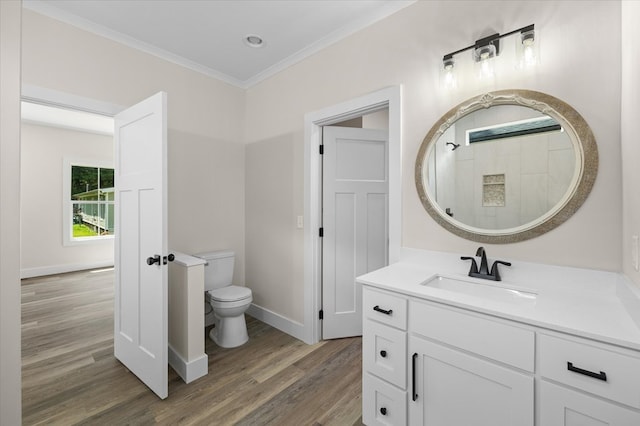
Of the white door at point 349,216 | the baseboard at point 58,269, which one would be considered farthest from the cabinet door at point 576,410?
the baseboard at point 58,269

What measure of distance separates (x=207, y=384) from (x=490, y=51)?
9.08 feet

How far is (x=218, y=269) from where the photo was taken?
2.88 metres

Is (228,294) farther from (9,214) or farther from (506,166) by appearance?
(506,166)

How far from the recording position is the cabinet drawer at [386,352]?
1.45 meters

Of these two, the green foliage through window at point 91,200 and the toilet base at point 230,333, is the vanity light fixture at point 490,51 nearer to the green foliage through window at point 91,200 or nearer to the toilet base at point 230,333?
the toilet base at point 230,333

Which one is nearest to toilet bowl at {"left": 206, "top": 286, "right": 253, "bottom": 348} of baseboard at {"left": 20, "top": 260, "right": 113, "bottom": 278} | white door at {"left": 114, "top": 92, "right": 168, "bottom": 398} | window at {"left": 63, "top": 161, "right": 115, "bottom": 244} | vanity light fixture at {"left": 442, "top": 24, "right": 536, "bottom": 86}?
white door at {"left": 114, "top": 92, "right": 168, "bottom": 398}

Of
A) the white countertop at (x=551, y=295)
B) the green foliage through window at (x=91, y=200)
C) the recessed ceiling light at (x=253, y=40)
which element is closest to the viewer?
the white countertop at (x=551, y=295)

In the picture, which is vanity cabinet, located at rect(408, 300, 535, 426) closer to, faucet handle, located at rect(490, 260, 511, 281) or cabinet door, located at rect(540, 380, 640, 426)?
cabinet door, located at rect(540, 380, 640, 426)

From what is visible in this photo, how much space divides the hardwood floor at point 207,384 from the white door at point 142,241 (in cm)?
16

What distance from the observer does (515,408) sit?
1.11m

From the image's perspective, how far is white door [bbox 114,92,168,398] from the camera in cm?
184

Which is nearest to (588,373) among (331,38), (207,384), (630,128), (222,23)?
(630,128)

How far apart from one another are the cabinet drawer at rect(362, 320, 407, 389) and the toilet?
134 cm

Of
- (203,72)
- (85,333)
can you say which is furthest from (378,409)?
(203,72)
